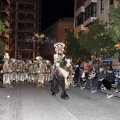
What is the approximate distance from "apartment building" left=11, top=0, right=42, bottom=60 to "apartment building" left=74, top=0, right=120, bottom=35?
45378 mm

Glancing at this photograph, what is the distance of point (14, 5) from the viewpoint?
333ft

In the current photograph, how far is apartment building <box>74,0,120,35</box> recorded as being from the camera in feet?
126

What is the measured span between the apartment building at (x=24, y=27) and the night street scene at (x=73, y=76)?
73.6 feet

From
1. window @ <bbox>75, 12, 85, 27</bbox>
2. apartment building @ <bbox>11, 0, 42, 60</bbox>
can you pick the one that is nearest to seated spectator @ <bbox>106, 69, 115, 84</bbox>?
window @ <bbox>75, 12, 85, 27</bbox>

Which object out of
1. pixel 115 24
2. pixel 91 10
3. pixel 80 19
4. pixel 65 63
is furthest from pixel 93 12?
pixel 65 63

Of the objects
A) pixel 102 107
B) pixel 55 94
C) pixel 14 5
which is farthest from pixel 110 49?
pixel 14 5

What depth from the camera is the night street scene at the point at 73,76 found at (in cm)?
1190

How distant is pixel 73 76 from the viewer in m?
26.5

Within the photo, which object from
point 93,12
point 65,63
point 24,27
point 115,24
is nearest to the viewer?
point 65,63

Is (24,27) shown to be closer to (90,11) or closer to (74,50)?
(90,11)

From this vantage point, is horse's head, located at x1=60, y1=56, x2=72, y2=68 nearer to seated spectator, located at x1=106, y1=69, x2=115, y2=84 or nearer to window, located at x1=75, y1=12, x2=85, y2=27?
seated spectator, located at x1=106, y1=69, x2=115, y2=84

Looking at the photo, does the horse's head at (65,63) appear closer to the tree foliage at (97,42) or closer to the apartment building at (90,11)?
the tree foliage at (97,42)

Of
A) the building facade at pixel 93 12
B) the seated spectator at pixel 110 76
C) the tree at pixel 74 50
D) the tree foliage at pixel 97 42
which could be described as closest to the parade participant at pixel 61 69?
the seated spectator at pixel 110 76

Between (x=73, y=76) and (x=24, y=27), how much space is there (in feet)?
253
